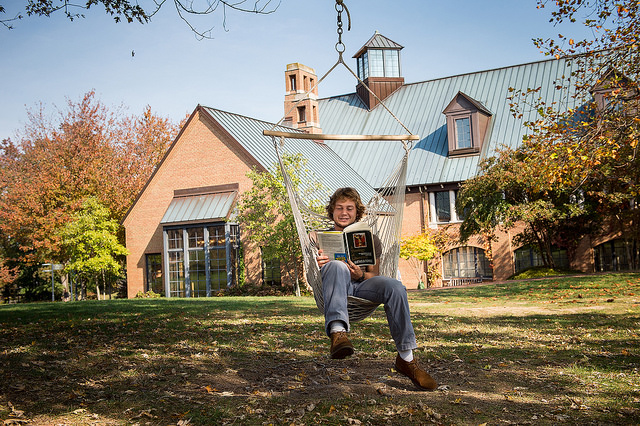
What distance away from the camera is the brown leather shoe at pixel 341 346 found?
3.98 metres

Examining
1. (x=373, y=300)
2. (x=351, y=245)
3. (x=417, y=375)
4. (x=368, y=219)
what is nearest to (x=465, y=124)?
(x=368, y=219)

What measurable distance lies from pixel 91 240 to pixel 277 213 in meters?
8.01

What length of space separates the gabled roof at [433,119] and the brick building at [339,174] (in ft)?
0.16

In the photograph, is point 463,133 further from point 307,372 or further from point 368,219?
point 307,372

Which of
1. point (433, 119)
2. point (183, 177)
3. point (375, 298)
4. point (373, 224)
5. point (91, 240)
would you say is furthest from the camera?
point (433, 119)

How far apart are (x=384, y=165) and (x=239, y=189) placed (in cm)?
650

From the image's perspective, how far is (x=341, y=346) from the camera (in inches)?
157

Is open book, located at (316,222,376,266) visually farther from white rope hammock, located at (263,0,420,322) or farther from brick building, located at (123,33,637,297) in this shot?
brick building, located at (123,33,637,297)

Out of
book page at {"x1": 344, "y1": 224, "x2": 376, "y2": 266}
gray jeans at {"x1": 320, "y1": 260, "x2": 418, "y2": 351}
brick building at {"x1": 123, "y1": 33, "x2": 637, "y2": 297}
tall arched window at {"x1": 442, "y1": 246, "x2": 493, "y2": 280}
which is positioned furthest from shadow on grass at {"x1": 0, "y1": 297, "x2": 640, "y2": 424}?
tall arched window at {"x1": 442, "y1": 246, "x2": 493, "y2": 280}

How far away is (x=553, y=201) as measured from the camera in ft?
54.8

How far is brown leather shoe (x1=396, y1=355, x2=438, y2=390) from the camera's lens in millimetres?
4066

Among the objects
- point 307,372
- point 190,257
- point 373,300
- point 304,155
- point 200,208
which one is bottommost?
point 307,372

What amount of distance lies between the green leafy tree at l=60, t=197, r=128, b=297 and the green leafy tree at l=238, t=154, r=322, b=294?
6.22 m

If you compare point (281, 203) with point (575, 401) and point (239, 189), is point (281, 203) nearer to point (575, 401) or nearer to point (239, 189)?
point (239, 189)
